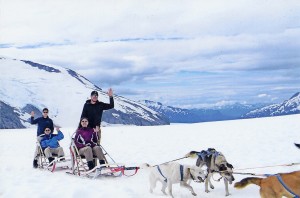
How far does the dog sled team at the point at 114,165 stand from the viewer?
6120 millimetres

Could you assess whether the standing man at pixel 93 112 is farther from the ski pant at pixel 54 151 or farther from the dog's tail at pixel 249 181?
the dog's tail at pixel 249 181

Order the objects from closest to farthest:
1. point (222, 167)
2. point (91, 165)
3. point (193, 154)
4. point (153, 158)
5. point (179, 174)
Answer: point (179, 174) < point (222, 167) < point (193, 154) < point (91, 165) < point (153, 158)

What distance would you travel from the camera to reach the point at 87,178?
1020 centimetres

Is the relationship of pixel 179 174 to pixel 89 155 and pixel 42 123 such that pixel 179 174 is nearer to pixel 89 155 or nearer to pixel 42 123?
pixel 89 155

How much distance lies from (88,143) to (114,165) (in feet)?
2.76

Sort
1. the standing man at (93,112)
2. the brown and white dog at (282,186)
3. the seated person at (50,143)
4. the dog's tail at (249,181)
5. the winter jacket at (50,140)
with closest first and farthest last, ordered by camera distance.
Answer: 1. the brown and white dog at (282,186)
2. the dog's tail at (249,181)
3. the standing man at (93,112)
4. the seated person at (50,143)
5. the winter jacket at (50,140)

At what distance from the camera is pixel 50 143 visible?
1245 cm

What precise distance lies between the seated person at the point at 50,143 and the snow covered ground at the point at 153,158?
35cm

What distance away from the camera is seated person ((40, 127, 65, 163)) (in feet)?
40.3

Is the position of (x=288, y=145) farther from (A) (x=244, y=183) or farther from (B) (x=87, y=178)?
(A) (x=244, y=183)

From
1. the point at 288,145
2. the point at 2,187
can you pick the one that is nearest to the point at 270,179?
the point at 2,187

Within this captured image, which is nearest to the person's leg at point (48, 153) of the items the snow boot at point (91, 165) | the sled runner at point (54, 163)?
the sled runner at point (54, 163)

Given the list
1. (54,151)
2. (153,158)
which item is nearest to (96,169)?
(54,151)

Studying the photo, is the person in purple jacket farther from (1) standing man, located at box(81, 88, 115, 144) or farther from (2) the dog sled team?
(1) standing man, located at box(81, 88, 115, 144)
